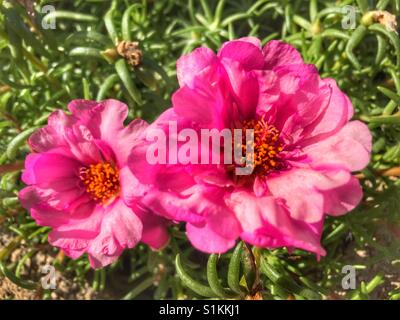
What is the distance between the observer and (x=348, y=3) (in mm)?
1521

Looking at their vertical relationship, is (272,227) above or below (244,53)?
below

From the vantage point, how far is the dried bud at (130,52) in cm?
133

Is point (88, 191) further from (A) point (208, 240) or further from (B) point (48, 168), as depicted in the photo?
(A) point (208, 240)

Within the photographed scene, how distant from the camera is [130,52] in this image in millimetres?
1335

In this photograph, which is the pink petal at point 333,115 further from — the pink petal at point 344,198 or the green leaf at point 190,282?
the green leaf at point 190,282

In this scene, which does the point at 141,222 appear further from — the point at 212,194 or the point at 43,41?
the point at 43,41

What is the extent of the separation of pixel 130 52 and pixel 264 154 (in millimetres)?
489

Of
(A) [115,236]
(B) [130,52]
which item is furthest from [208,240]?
(B) [130,52]

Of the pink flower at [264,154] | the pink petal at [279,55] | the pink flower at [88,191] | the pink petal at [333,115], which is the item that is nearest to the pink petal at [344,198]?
the pink flower at [264,154]

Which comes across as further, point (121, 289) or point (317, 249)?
point (121, 289)

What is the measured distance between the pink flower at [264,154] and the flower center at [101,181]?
0.29 meters

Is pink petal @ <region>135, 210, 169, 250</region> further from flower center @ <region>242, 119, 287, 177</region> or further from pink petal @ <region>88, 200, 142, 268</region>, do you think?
flower center @ <region>242, 119, 287, 177</region>

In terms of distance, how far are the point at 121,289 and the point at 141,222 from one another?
81 cm

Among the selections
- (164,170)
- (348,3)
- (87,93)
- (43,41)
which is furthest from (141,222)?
(348,3)
